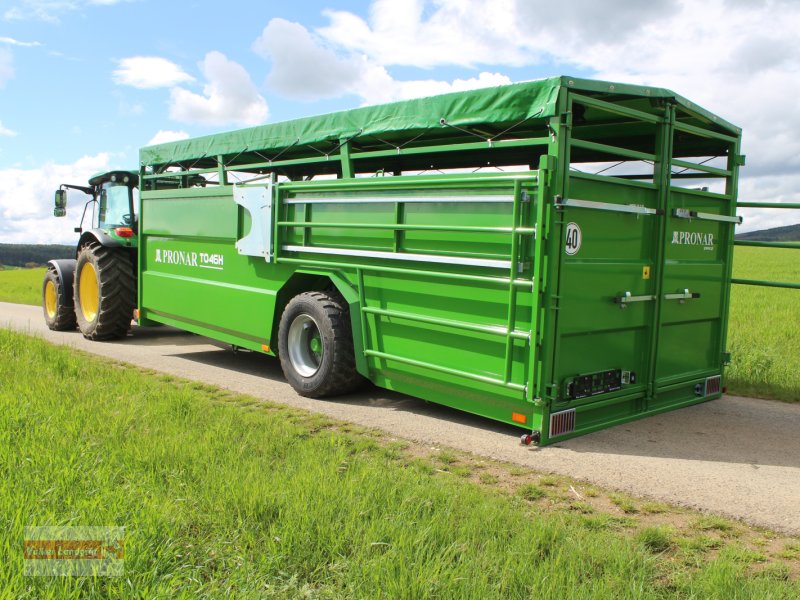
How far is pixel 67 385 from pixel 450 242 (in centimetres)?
345

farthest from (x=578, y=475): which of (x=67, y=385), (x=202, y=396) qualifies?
(x=67, y=385)

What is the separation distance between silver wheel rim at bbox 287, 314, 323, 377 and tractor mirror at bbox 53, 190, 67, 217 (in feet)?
21.4

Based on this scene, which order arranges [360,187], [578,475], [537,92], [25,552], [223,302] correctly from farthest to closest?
[223,302]
[360,187]
[537,92]
[578,475]
[25,552]

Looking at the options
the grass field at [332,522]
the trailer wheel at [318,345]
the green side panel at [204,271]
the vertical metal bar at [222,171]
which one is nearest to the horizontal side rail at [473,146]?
the trailer wheel at [318,345]

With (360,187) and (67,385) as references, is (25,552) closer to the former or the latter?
(67,385)

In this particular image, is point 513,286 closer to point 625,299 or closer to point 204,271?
point 625,299

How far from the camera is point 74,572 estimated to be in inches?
110

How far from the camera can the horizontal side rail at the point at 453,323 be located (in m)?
5.23

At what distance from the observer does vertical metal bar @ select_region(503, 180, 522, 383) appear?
5.15m

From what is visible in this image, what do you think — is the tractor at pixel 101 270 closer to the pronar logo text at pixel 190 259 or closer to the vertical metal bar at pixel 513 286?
the pronar logo text at pixel 190 259

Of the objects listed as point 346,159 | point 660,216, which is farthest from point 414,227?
point 660,216

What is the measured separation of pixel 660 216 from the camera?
602cm

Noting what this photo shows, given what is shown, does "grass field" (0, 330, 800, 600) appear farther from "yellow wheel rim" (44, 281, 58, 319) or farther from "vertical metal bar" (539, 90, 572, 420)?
"yellow wheel rim" (44, 281, 58, 319)

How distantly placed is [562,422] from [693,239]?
2379 millimetres
